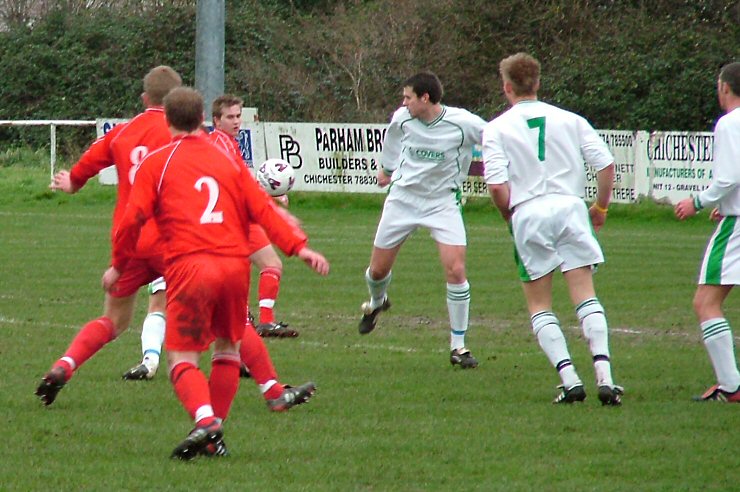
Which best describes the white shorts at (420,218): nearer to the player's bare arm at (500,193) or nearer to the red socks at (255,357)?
the player's bare arm at (500,193)

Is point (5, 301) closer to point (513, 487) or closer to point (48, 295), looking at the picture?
point (48, 295)

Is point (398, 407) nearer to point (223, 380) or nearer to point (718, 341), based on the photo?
point (223, 380)

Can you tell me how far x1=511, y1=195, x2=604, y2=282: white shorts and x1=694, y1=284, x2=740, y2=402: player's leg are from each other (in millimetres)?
682

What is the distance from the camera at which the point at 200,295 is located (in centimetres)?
618

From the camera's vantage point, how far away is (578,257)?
774 centimetres

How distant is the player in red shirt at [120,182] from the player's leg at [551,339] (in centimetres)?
210

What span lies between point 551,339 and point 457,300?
194 cm

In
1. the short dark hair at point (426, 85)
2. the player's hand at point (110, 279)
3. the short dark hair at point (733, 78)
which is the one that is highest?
the short dark hair at point (733, 78)

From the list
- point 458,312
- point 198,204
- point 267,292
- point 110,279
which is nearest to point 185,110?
point 198,204

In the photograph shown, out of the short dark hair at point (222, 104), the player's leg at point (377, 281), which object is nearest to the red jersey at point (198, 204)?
the short dark hair at point (222, 104)

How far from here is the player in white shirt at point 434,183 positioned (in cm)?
962

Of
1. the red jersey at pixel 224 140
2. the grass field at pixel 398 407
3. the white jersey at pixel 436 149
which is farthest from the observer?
the white jersey at pixel 436 149

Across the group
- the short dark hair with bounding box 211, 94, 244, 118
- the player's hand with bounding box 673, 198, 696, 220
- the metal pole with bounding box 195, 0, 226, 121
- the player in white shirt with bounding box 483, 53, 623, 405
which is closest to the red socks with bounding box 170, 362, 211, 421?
the player in white shirt with bounding box 483, 53, 623, 405

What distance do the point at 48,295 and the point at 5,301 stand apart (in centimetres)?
55
